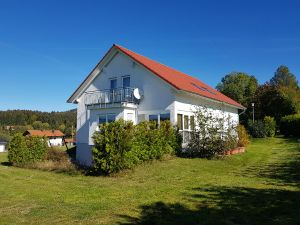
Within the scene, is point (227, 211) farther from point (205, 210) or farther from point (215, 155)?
point (215, 155)

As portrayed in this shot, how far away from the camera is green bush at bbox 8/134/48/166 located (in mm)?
20342

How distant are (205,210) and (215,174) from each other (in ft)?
21.1

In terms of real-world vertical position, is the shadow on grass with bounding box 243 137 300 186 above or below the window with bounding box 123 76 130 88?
below

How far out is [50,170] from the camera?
698 inches

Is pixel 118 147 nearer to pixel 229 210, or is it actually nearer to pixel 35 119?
pixel 229 210

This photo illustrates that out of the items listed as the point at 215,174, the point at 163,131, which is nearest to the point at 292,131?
the point at 163,131

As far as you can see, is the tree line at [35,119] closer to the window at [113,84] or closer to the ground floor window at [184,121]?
the window at [113,84]

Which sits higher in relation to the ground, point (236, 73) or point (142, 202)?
point (236, 73)

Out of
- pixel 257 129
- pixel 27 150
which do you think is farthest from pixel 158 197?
pixel 257 129

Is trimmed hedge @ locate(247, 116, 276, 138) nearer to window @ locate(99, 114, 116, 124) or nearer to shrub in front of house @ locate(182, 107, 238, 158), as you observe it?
shrub in front of house @ locate(182, 107, 238, 158)

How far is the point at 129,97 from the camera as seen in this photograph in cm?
2414

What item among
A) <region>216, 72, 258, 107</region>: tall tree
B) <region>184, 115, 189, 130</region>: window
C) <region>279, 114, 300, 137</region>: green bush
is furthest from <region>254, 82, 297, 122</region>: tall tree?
<region>184, 115, 189, 130</region>: window

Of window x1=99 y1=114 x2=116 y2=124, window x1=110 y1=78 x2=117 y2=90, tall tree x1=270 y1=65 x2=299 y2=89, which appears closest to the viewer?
window x1=99 y1=114 x2=116 y2=124

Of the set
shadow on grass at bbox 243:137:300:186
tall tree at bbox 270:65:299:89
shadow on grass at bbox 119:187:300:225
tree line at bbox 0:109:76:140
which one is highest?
tall tree at bbox 270:65:299:89
